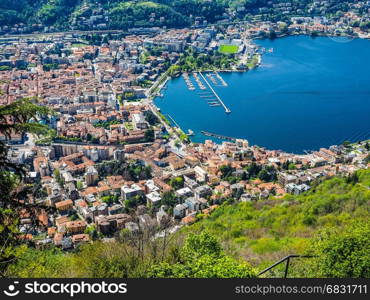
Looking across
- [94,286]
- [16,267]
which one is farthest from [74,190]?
[94,286]

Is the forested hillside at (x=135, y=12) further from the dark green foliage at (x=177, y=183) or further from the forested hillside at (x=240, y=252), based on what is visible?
the forested hillside at (x=240, y=252)

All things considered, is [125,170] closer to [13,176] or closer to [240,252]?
[240,252]

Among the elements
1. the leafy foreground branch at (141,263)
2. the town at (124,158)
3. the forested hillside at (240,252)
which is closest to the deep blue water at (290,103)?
the town at (124,158)

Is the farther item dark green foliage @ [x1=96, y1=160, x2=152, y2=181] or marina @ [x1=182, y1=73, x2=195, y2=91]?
marina @ [x1=182, y1=73, x2=195, y2=91]

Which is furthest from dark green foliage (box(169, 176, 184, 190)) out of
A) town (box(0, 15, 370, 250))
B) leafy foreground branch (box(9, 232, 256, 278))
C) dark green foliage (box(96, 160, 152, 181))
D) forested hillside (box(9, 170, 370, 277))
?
leafy foreground branch (box(9, 232, 256, 278))

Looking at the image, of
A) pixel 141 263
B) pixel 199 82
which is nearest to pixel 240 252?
pixel 141 263

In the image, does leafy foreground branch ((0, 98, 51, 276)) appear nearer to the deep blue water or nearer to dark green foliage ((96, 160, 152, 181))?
dark green foliage ((96, 160, 152, 181))
